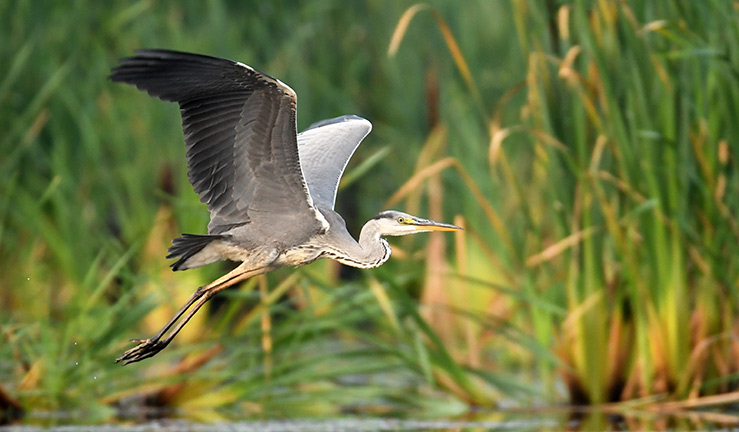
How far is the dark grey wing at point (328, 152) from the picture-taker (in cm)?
571

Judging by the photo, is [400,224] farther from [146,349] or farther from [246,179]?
[146,349]

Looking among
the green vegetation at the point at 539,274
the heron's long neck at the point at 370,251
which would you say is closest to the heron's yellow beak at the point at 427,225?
the heron's long neck at the point at 370,251

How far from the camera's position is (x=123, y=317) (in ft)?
21.6

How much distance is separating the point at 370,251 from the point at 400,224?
177 millimetres

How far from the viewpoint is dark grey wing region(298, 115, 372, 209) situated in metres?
5.71

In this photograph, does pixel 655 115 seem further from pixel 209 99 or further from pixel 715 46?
pixel 209 99

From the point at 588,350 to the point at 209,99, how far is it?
287 cm

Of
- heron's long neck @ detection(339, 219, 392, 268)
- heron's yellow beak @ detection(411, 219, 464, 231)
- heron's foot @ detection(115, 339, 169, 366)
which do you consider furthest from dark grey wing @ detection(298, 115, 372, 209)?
heron's foot @ detection(115, 339, 169, 366)

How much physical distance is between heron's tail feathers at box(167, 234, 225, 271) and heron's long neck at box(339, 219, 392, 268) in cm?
55

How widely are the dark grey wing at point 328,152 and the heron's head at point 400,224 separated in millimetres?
234

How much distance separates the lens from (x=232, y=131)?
16.1 feet

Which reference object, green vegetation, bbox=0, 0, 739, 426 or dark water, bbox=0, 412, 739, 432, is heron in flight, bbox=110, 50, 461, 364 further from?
dark water, bbox=0, 412, 739, 432

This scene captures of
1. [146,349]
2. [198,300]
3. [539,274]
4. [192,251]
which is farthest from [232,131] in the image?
[539,274]

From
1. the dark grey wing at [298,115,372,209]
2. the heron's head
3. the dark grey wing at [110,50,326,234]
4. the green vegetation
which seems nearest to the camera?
the dark grey wing at [110,50,326,234]
